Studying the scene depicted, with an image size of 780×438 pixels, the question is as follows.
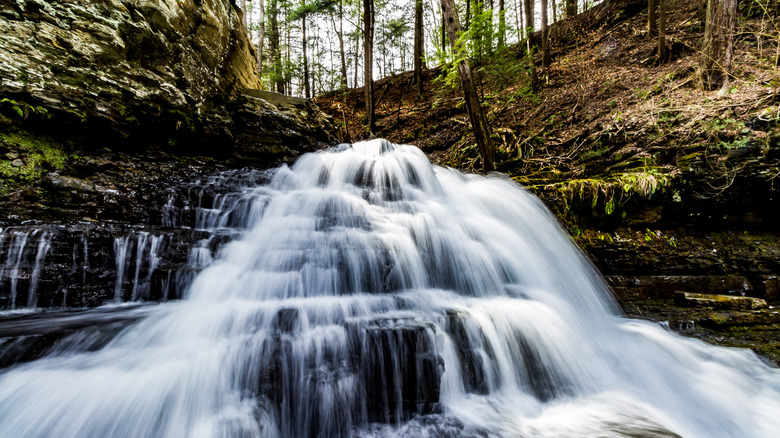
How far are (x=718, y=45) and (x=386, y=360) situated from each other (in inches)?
334

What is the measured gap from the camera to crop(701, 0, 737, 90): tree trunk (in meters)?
5.68

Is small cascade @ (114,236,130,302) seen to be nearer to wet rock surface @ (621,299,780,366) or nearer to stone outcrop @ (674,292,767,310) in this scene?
wet rock surface @ (621,299,780,366)

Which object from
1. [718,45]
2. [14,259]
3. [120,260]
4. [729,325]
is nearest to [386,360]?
[120,260]

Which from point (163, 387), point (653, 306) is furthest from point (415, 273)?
point (653, 306)

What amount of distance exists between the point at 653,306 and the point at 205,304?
553 centimetres

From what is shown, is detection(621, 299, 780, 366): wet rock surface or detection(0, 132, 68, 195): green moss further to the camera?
detection(0, 132, 68, 195): green moss

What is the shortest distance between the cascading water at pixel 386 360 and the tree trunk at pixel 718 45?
16.2ft

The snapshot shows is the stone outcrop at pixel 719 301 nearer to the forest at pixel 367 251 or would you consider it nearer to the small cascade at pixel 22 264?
the forest at pixel 367 251

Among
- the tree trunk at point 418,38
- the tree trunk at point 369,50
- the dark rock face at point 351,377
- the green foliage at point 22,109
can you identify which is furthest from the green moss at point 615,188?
the tree trunk at point 418,38

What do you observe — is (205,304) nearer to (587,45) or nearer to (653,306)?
(653,306)

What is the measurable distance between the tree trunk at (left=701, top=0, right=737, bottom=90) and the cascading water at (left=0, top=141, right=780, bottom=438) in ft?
16.2

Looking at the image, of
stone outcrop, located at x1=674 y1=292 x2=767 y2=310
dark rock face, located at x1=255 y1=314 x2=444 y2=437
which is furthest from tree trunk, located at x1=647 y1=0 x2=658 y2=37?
dark rock face, located at x1=255 y1=314 x2=444 y2=437

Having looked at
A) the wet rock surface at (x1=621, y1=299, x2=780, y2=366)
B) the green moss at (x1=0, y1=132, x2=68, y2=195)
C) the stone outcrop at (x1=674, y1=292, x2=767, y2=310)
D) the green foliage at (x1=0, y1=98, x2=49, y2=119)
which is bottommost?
the wet rock surface at (x1=621, y1=299, x2=780, y2=366)

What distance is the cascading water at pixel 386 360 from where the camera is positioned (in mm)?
1996
